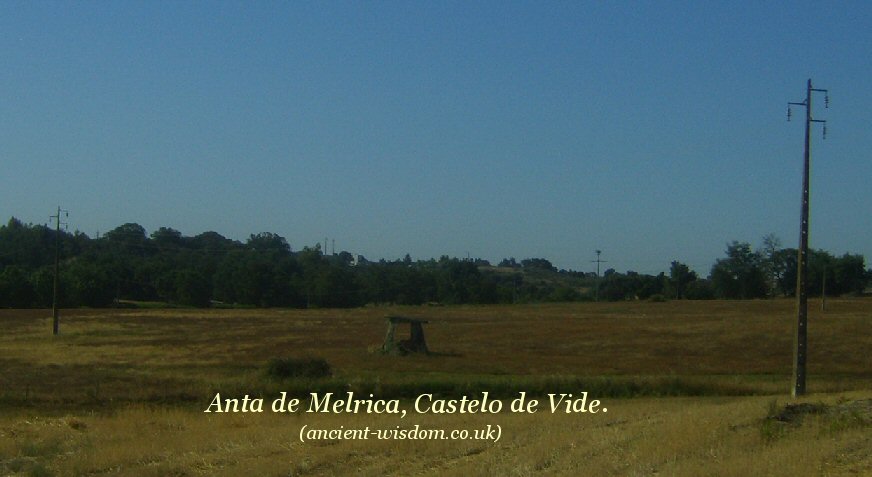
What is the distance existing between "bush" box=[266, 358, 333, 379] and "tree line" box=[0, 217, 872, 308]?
98361 mm

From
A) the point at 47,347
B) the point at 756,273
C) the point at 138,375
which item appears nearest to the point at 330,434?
the point at 138,375

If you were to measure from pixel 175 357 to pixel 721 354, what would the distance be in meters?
30.0

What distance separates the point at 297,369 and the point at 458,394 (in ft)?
21.7

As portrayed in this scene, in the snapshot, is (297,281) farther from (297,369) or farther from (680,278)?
(297,369)

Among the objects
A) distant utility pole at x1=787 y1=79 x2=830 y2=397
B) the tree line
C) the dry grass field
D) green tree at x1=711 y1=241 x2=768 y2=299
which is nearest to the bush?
the dry grass field

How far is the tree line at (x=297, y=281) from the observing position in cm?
13150

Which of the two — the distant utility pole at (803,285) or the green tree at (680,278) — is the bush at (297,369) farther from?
the green tree at (680,278)

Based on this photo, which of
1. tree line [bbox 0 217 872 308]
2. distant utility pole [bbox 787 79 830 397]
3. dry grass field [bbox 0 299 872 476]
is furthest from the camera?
tree line [bbox 0 217 872 308]

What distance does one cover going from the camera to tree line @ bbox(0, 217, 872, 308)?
13150 centimetres

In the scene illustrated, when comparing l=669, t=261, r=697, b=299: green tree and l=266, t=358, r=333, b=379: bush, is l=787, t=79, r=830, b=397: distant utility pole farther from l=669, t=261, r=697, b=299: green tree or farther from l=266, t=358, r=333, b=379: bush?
l=669, t=261, r=697, b=299: green tree

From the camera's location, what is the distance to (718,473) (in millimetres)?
12539

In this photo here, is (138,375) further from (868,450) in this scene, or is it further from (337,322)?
(337,322)

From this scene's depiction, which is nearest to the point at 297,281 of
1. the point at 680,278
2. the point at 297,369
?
the point at 680,278

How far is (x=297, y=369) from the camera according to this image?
3631 cm
